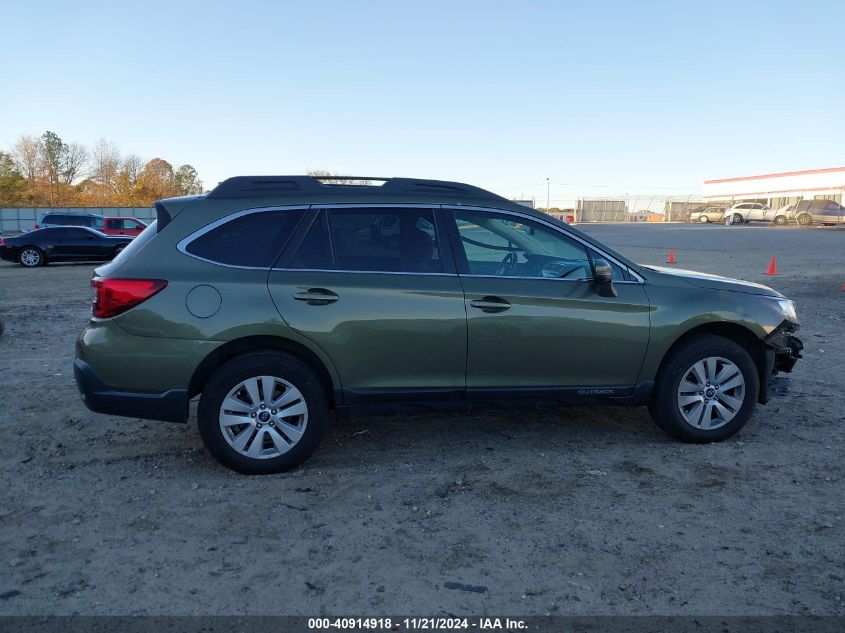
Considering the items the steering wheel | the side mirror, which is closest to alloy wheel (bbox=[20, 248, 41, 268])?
the steering wheel

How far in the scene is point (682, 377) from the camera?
16.0ft

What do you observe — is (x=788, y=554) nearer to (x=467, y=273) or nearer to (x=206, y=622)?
(x=467, y=273)

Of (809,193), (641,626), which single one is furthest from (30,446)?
(809,193)

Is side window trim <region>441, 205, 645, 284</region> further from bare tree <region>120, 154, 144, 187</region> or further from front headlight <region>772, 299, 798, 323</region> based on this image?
bare tree <region>120, 154, 144, 187</region>

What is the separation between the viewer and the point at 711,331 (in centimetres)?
505

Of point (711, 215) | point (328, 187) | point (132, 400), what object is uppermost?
point (711, 215)

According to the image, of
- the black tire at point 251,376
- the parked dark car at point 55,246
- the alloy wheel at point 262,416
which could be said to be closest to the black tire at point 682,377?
the black tire at point 251,376

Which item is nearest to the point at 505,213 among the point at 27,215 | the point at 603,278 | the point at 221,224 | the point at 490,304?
the point at 490,304

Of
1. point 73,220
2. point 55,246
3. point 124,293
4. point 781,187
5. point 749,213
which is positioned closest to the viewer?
point 124,293

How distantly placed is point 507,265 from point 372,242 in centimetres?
95

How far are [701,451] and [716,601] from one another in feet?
6.45

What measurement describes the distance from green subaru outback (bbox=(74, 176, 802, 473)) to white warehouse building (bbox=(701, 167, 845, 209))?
5732cm

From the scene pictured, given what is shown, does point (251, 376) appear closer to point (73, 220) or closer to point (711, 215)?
point (73, 220)

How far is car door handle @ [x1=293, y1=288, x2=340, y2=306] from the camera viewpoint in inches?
171
